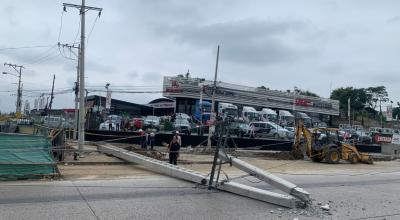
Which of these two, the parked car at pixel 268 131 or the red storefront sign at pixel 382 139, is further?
the red storefront sign at pixel 382 139

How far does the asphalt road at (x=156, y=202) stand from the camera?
990cm

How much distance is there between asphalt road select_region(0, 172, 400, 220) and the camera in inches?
390

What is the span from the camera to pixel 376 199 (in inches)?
529

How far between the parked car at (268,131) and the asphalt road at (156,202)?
1275 inches

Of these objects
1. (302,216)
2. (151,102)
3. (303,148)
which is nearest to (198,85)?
(151,102)

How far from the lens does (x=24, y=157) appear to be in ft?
50.1

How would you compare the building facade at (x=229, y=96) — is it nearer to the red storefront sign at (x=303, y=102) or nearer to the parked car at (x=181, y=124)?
the red storefront sign at (x=303, y=102)

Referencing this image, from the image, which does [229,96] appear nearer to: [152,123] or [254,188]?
[152,123]

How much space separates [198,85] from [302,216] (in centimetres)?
6097

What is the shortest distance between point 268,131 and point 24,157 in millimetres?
35947

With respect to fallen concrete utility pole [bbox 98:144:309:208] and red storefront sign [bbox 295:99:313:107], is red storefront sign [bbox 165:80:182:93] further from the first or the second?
fallen concrete utility pole [bbox 98:144:309:208]

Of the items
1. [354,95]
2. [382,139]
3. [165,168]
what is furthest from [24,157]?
[354,95]

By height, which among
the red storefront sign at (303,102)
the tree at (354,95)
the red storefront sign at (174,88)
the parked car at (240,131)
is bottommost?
the parked car at (240,131)

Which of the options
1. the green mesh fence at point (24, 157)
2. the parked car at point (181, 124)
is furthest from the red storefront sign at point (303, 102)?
the green mesh fence at point (24, 157)
